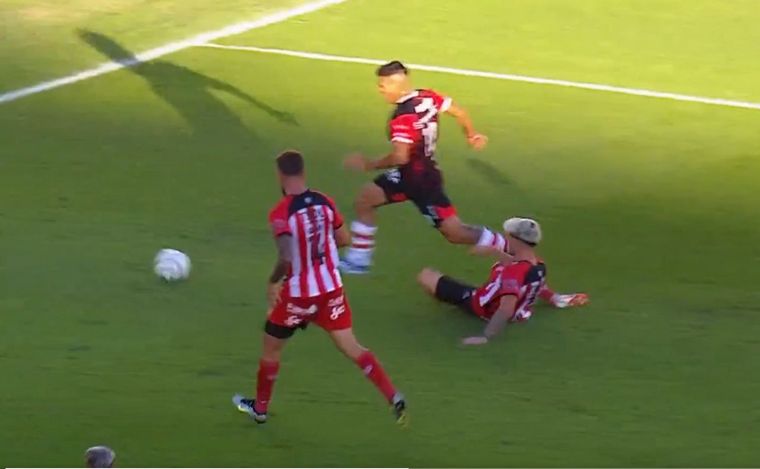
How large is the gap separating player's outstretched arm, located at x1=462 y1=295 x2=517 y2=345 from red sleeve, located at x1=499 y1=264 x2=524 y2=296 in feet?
0.12

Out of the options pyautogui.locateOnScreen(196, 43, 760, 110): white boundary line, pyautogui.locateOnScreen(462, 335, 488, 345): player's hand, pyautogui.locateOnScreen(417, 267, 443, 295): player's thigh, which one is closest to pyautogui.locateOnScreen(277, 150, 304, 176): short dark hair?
pyautogui.locateOnScreen(462, 335, 488, 345): player's hand

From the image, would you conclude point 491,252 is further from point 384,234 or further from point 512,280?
point 384,234

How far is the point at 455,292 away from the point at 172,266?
2253 millimetres

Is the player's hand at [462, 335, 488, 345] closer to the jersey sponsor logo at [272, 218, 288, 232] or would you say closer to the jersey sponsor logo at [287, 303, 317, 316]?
the jersey sponsor logo at [287, 303, 317, 316]

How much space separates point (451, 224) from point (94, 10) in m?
9.55

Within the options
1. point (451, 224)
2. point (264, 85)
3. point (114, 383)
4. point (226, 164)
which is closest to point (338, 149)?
point (226, 164)

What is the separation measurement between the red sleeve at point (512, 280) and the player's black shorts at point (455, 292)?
0.34 m

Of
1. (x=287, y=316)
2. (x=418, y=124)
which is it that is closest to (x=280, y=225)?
(x=287, y=316)

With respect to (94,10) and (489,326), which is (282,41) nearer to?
(94,10)

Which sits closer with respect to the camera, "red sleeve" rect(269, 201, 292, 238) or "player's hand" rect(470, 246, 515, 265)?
"red sleeve" rect(269, 201, 292, 238)

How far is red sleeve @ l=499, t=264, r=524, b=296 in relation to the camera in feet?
33.9

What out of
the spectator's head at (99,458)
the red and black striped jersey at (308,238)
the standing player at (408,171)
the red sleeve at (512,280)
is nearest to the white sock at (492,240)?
the standing player at (408,171)

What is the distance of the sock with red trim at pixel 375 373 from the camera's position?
345 inches

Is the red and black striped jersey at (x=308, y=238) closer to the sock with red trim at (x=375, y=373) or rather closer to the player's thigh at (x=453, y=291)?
the sock with red trim at (x=375, y=373)
